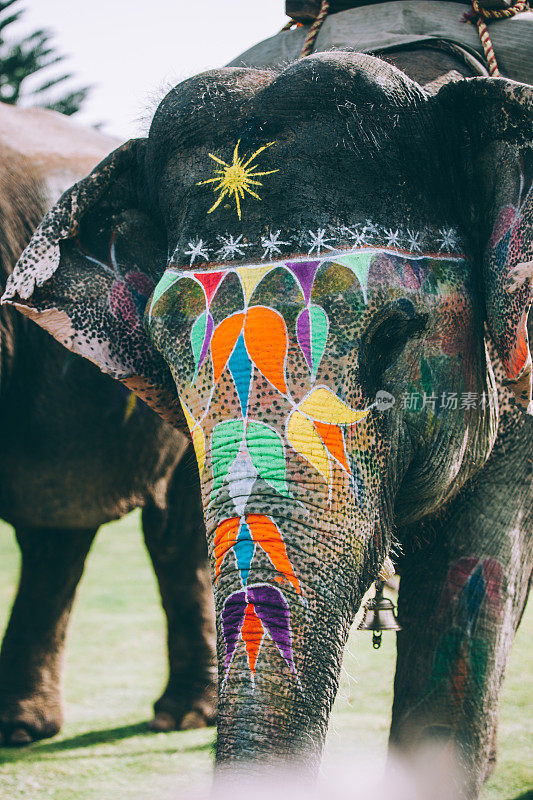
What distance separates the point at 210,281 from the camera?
189 cm

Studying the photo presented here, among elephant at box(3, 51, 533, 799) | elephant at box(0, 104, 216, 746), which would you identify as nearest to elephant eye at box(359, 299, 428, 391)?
elephant at box(3, 51, 533, 799)

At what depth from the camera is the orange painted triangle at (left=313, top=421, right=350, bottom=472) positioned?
1.73 m

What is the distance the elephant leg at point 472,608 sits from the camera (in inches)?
88.5

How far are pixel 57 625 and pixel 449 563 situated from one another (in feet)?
5.88

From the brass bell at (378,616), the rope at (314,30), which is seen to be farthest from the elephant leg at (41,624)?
the rope at (314,30)

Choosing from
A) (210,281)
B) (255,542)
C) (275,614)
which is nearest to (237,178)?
(210,281)

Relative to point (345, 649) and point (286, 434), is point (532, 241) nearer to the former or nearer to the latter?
point (286, 434)

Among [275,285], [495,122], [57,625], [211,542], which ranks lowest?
[57,625]

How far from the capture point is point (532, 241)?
6.27 ft

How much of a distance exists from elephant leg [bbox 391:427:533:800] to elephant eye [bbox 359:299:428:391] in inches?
18.9

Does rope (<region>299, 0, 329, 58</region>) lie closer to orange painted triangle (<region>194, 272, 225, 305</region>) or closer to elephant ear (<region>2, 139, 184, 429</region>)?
elephant ear (<region>2, 139, 184, 429</region>)

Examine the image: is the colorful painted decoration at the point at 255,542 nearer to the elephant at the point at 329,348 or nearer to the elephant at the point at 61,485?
the elephant at the point at 329,348

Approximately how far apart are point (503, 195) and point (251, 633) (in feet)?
3.11

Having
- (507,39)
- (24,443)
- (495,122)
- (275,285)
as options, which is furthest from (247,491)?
(24,443)
